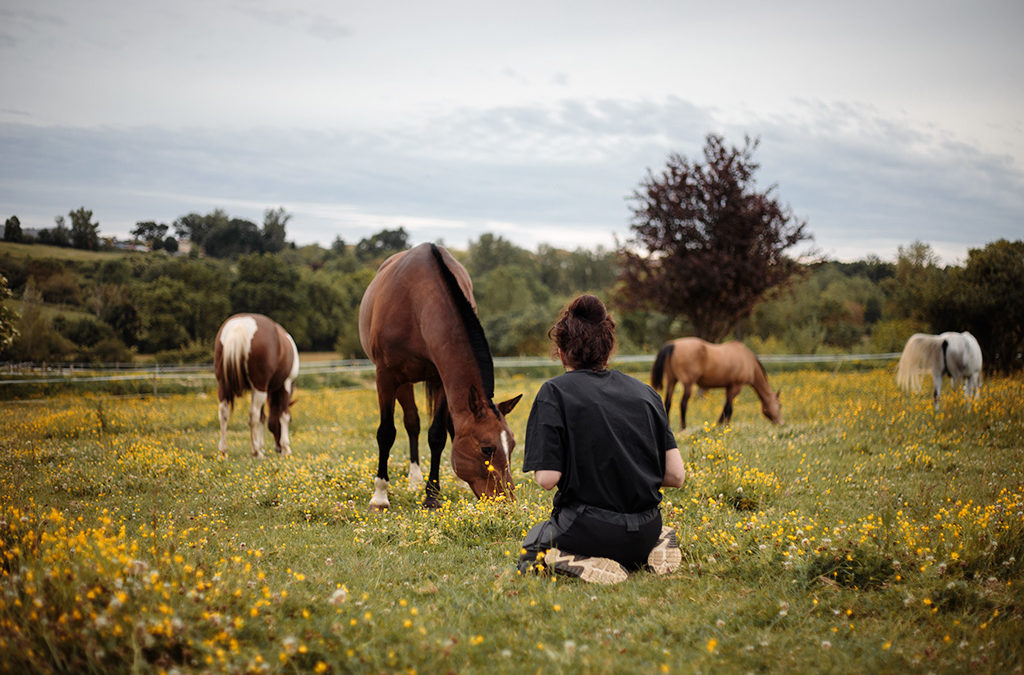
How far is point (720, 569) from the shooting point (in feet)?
12.7

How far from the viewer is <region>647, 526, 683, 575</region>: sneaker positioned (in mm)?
3799

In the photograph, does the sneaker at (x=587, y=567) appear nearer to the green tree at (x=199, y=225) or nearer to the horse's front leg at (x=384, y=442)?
the horse's front leg at (x=384, y=442)

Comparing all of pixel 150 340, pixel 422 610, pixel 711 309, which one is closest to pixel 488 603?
pixel 422 610

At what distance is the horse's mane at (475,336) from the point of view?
16.6 feet

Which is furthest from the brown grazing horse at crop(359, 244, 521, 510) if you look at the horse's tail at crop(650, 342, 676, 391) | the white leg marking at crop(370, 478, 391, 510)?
the horse's tail at crop(650, 342, 676, 391)

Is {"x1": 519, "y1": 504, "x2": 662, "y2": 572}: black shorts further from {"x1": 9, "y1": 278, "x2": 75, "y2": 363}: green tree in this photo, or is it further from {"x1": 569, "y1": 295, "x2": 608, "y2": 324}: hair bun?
{"x1": 9, "y1": 278, "x2": 75, "y2": 363}: green tree

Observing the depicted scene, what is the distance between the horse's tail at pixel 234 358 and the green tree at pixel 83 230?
5.17 metres

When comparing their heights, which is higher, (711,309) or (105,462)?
(711,309)

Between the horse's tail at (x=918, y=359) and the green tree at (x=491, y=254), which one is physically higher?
the green tree at (x=491, y=254)

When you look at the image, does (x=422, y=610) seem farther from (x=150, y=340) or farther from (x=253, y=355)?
(x=150, y=340)

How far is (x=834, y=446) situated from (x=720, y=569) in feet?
18.0

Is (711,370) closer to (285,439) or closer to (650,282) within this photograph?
(650,282)

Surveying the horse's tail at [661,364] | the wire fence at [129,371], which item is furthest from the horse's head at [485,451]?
the horse's tail at [661,364]

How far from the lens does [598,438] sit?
3445 millimetres
